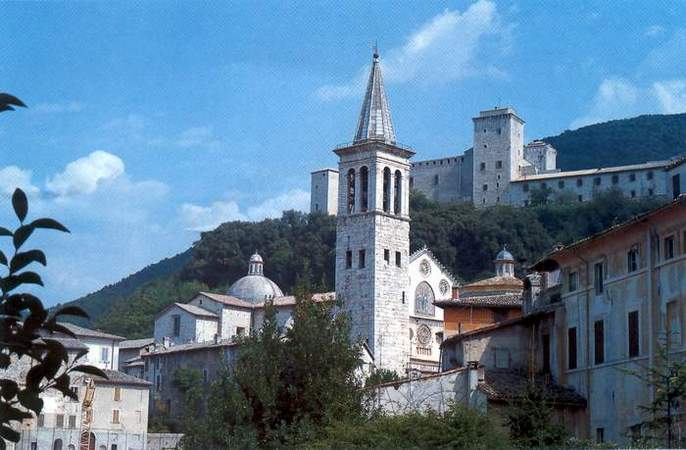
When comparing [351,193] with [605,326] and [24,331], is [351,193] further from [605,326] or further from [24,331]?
[24,331]

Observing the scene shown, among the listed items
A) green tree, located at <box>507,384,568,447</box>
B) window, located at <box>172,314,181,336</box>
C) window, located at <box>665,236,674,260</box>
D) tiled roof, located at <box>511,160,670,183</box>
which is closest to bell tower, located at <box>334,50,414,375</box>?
window, located at <box>172,314,181,336</box>

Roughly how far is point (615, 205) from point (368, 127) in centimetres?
5079

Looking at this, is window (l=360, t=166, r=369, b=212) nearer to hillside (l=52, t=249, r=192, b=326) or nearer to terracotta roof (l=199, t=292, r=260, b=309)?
terracotta roof (l=199, t=292, r=260, b=309)

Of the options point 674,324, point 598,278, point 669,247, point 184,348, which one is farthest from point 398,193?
point 674,324

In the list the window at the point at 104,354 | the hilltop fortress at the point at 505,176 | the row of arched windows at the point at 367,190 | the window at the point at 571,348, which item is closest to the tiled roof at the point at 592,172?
the hilltop fortress at the point at 505,176

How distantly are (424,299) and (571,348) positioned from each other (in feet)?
147

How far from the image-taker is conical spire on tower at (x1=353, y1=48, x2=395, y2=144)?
66.1 metres

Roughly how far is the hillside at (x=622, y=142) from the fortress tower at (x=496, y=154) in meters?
48.2

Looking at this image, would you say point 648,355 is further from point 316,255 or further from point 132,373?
point 316,255

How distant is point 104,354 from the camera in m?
74.6

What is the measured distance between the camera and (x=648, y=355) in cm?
2542

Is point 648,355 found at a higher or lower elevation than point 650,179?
lower

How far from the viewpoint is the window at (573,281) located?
30312mm

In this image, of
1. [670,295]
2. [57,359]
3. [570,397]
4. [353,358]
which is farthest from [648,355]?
[57,359]
